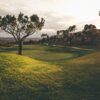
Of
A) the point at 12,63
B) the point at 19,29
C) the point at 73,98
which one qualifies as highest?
the point at 19,29

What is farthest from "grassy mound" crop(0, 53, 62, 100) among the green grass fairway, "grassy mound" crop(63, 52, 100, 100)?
"grassy mound" crop(63, 52, 100, 100)

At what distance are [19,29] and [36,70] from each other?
35885 millimetres

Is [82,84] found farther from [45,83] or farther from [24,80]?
[24,80]

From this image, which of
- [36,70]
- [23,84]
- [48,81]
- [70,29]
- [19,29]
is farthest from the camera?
[70,29]

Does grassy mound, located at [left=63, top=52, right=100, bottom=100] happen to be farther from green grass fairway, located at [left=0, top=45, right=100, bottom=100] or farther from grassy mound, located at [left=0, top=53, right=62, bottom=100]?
grassy mound, located at [left=0, top=53, right=62, bottom=100]

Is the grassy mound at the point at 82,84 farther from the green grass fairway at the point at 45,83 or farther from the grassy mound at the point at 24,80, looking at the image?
the grassy mound at the point at 24,80

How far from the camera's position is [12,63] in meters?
21.9

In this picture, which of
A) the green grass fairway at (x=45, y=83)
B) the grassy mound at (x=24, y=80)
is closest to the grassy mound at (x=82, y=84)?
the green grass fairway at (x=45, y=83)

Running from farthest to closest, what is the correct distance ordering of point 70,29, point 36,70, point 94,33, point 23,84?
1. point 70,29
2. point 94,33
3. point 36,70
4. point 23,84

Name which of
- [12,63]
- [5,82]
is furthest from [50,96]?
[12,63]

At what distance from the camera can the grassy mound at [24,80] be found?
15195 millimetres

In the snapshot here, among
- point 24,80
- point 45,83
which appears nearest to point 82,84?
point 45,83

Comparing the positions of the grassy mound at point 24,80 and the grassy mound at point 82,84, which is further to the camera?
the grassy mound at point 82,84

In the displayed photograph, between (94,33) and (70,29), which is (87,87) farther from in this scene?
(70,29)
